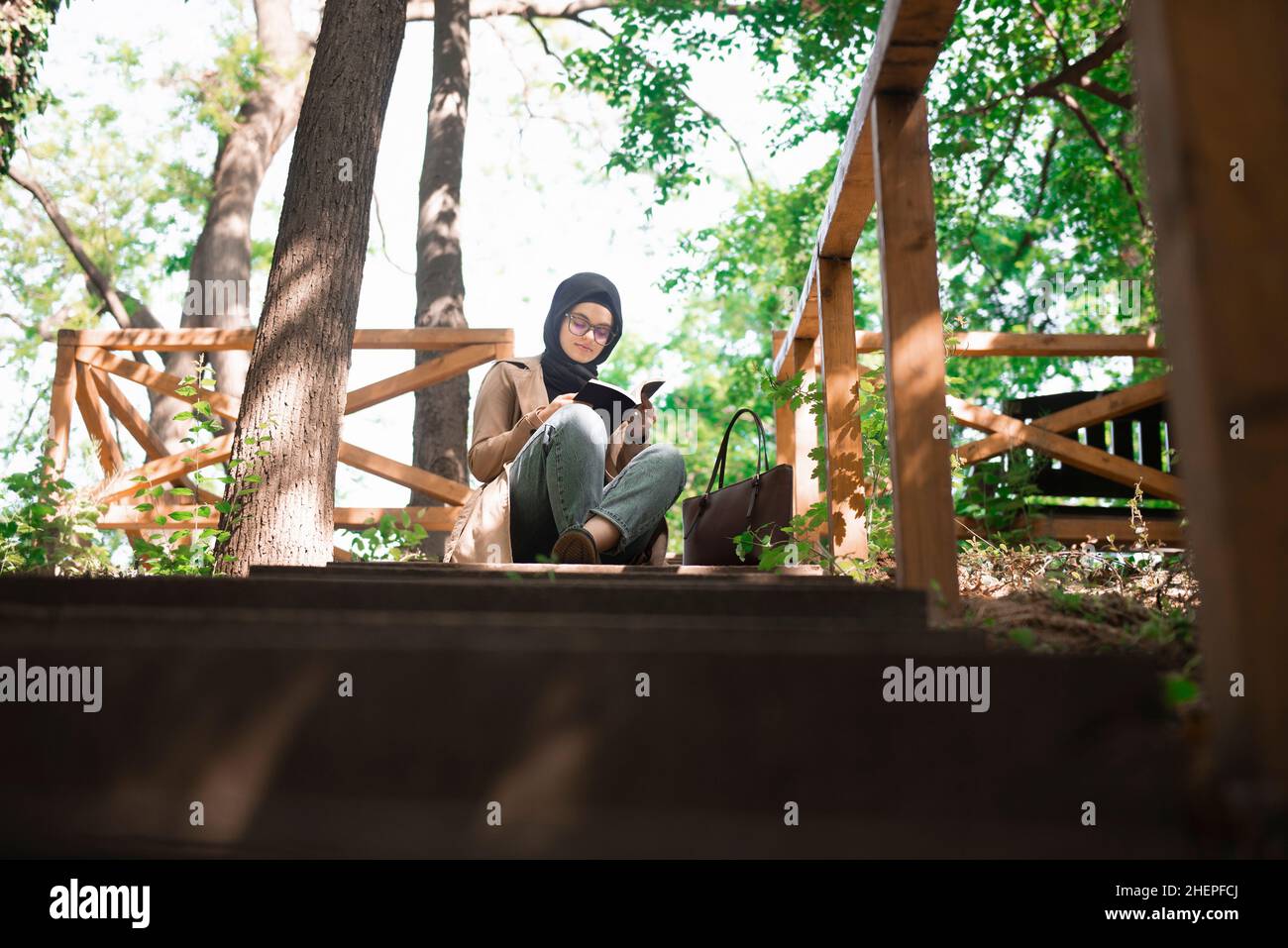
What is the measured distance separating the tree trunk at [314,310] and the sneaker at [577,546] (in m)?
1.17

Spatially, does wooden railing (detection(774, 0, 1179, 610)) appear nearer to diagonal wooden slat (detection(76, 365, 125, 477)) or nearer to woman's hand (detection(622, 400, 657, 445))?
woman's hand (detection(622, 400, 657, 445))

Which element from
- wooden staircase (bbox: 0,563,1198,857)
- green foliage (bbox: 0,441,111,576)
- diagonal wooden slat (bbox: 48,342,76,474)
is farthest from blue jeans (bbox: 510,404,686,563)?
diagonal wooden slat (bbox: 48,342,76,474)

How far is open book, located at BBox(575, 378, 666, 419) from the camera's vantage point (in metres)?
3.78

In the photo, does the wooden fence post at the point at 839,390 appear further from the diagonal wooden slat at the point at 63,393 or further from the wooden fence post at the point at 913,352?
the diagonal wooden slat at the point at 63,393

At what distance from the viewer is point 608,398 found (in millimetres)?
3947

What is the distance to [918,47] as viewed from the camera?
2.03 meters

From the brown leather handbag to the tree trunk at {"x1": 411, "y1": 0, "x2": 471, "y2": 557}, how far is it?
11.4ft

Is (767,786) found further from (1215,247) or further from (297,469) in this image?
(297,469)

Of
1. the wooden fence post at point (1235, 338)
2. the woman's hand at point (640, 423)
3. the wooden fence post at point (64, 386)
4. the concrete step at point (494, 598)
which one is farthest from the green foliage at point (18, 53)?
the wooden fence post at point (1235, 338)

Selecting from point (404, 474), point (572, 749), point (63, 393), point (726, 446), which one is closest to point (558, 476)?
point (726, 446)

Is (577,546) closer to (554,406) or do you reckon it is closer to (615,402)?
(554,406)

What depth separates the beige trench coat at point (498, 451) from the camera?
3.33 m

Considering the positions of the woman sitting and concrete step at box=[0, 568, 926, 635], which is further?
the woman sitting
